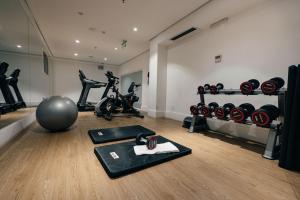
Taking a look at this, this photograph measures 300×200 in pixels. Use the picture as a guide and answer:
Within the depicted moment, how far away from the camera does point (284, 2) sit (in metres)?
2.44

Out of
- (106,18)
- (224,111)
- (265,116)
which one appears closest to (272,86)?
(265,116)

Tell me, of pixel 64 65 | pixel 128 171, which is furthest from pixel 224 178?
pixel 64 65

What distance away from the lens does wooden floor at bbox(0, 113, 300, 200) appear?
1.22m

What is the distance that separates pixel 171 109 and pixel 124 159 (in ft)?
11.8

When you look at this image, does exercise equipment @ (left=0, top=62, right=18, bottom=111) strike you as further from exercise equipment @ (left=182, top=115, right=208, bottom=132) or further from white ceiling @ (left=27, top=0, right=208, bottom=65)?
exercise equipment @ (left=182, top=115, right=208, bottom=132)

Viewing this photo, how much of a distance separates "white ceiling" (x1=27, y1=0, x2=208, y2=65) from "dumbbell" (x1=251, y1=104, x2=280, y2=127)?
265 cm

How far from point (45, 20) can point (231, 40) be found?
5.06 meters

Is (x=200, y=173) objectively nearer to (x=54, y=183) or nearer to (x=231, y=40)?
(x=54, y=183)

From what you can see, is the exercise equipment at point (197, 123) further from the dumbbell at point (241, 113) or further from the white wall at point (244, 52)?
the dumbbell at point (241, 113)

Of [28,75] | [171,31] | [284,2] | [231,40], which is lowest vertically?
[28,75]

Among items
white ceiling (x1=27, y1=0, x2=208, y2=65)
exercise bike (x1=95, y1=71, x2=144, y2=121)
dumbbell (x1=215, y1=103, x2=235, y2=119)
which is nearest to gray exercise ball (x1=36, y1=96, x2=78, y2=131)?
exercise bike (x1=95, y1=71, x2=144, y2=121)

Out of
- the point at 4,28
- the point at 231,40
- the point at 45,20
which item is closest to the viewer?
the point at 4,28

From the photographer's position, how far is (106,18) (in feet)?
13.4

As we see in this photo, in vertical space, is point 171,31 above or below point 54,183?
above
